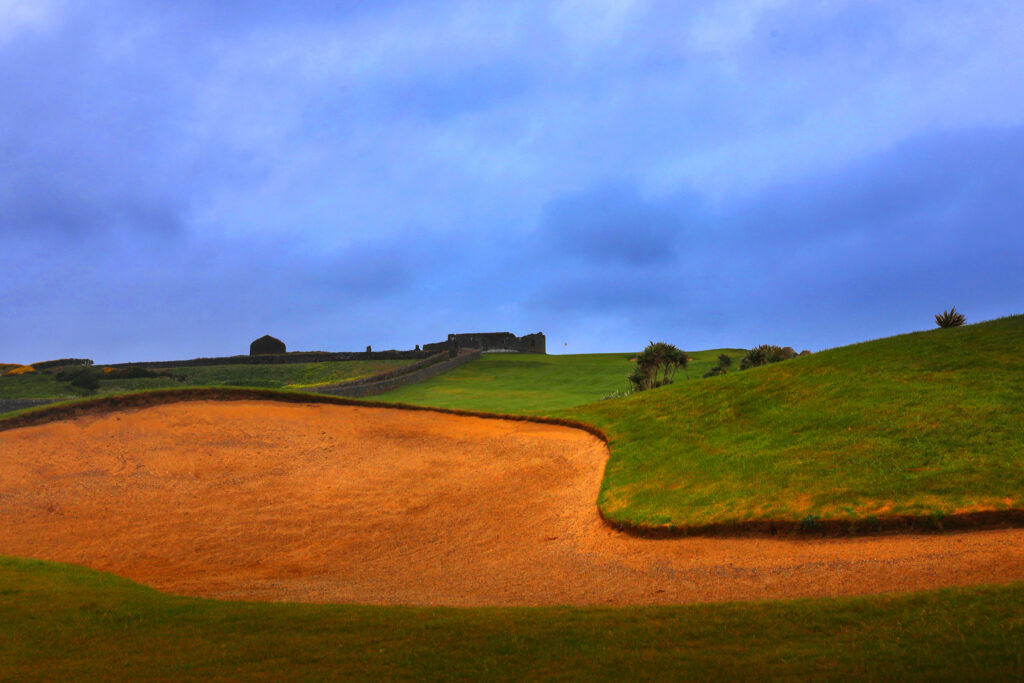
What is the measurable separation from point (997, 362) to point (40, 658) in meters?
18.8

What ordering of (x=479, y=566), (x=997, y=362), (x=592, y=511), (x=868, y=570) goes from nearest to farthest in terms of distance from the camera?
(x=868, y=570) → (x=479, y=566) → (x=592, y=511) → (x=997, y=362)

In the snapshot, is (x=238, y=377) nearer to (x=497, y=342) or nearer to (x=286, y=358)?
(x=286, y=358)

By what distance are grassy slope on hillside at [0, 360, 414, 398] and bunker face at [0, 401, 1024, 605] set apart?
30141 mm

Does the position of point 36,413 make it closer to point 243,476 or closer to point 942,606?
point 243,476

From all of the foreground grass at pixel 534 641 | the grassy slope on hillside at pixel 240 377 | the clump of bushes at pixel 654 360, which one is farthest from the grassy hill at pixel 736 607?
the grassy slope on hillside at pixel 240 377

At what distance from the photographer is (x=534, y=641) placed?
6.81m

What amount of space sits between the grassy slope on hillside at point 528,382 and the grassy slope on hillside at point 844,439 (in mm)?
16238

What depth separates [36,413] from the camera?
22.6 metres

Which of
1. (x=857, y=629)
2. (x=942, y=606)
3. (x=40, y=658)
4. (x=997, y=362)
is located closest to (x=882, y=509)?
(x=942, y=606)

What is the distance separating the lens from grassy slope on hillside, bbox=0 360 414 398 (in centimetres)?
5047

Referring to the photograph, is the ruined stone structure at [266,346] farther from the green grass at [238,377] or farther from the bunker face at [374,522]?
the bunker face at [374,522]

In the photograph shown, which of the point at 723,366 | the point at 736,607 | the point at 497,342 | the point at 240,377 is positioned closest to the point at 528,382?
the point at 723,366

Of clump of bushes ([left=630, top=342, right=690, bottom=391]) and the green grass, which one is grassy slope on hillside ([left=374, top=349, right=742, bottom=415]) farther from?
the green grass

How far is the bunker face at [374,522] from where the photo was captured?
10.2m
